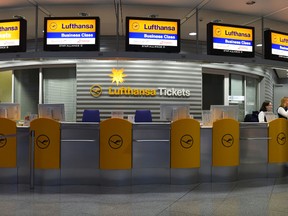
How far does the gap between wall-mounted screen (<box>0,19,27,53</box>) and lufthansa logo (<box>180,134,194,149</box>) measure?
354 cm

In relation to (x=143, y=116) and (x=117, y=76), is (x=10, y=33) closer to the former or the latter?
(x=117, y=76)

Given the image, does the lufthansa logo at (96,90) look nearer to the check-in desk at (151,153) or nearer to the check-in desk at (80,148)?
the check-in desk at (80,148)

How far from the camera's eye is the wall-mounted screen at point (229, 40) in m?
6.92

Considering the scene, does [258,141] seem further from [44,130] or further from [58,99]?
[58,99]

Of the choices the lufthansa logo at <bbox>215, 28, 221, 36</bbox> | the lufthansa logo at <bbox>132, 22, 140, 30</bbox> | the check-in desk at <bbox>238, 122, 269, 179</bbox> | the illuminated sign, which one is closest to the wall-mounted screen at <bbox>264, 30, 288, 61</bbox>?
the lufthansa logo at <bbox>215, 28, 221, 36</bbox>

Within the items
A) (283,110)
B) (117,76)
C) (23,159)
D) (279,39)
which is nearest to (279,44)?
(279,39)

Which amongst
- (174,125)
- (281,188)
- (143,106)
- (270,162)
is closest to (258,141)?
(270,162)

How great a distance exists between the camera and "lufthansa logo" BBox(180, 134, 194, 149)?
5.75 metres

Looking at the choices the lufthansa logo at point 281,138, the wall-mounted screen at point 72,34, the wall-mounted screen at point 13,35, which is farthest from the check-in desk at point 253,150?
the wall-mounted screen at point 13,35

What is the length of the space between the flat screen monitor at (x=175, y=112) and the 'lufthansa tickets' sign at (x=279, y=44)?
252 centimetres

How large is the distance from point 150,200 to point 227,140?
2.05 meters

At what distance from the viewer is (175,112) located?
22.1ft

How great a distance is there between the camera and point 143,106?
949 cm

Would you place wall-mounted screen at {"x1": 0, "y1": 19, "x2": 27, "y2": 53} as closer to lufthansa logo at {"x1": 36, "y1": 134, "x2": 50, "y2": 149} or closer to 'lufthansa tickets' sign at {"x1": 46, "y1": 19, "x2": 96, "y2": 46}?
'lufthansa tickets' sign at {"x1": 46, "y1": 19, "x2": 96, "y2": 46}
